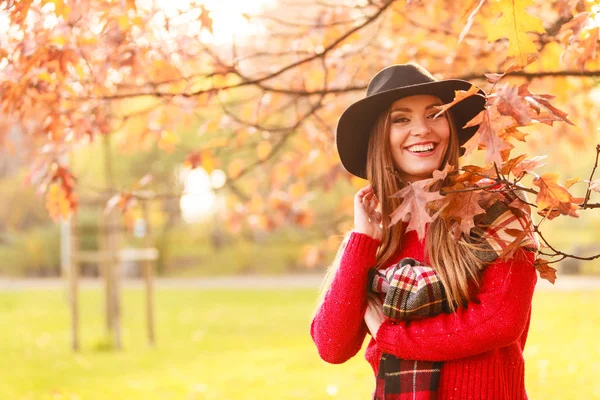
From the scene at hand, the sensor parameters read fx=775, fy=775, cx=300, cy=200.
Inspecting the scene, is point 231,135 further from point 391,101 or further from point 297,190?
point 391,101

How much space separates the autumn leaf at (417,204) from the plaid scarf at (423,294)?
179 millimetres

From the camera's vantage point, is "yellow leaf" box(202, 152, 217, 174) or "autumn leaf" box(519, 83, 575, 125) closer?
"autumn leaf" box(519, 83, 575, 125)

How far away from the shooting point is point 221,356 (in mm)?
6840

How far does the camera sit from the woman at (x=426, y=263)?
1.93 m

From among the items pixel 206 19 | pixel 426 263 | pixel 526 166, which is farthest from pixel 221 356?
pixel 526 166

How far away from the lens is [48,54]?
9.48 feet

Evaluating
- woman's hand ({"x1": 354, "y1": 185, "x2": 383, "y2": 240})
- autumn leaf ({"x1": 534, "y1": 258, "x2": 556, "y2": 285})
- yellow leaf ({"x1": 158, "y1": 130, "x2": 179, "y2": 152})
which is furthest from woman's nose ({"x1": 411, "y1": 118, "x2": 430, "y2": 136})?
yellow leaf ({"x1": 158, "y1": 130, "x2": 179, "y2": 152})

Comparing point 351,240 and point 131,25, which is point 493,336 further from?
point 131,25

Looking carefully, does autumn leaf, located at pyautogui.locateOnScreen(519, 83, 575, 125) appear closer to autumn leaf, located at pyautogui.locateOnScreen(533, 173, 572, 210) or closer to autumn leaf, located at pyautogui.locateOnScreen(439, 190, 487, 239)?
autumn leaf, located at pyautogui.locateOnScreen(533, 173, 572, 210)

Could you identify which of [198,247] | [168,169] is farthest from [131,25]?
[198,247]

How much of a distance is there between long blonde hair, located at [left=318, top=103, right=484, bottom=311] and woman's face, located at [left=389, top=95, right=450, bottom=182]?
0.10ft

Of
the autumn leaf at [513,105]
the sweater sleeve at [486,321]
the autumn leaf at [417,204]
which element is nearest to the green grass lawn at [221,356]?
the sweater sleeve at [486,321]

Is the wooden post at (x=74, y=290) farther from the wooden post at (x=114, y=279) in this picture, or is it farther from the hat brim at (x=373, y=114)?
the hat brim at (x=373, y=114)

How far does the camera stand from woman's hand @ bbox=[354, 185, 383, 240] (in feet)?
7.25
